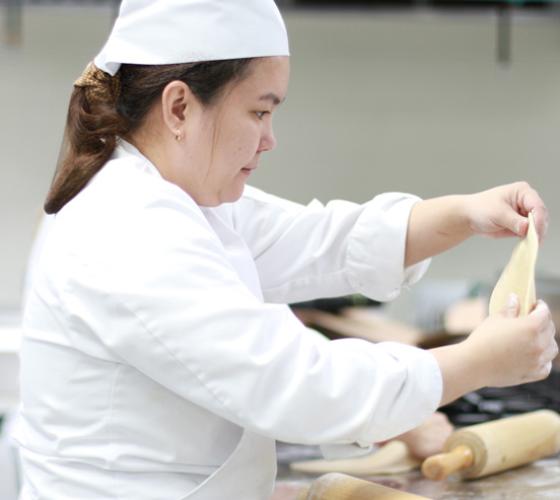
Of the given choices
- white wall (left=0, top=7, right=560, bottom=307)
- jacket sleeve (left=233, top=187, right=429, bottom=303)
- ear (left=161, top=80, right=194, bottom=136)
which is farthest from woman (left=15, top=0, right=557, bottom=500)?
white wall (left=0, top=7, right=560, bottom=307)

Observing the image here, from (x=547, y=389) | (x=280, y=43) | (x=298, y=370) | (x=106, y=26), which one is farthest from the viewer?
(x=106, y=26)

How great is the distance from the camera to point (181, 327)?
1.01 metres

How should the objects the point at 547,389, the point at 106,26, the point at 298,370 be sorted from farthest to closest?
the point at 106,26 < the point at 547,389 < the point at 298,370

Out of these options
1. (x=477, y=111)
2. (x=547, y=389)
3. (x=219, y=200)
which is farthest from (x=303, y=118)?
(x=219, y=200)

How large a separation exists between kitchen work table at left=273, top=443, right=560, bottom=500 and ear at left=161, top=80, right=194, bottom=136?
1.73ft

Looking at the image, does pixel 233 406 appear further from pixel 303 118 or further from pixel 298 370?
pixel 303 118

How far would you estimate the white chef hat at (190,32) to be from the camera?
3.64 feet

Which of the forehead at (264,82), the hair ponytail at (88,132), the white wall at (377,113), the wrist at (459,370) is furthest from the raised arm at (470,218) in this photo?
the white wall at (377,113)

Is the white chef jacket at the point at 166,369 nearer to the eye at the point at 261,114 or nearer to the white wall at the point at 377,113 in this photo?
the eye at the point at 261,114

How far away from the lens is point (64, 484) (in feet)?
3.64

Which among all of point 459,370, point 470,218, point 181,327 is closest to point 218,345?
point 181,327

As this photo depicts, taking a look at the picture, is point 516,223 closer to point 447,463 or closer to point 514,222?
point 514,222

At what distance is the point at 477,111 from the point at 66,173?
2511 millimetres

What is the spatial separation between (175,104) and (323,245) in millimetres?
422
